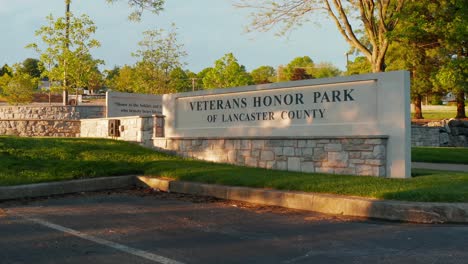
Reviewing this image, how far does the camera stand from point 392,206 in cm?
680

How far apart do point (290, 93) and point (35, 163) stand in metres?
5.70

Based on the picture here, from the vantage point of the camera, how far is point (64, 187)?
922 centimetres

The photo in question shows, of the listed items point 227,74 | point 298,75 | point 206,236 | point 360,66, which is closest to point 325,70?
point 298,75

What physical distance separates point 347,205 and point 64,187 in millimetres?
5295

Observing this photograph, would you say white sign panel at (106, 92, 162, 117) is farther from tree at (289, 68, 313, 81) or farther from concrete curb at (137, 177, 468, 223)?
tree at (289, 68, 313, 81)

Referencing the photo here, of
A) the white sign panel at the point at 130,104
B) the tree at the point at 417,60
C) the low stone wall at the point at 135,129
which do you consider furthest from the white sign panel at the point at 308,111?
the tree at the point at 417,60

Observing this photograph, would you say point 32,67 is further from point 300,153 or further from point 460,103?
point 300,153

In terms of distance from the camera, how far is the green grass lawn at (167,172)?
25.1 ft

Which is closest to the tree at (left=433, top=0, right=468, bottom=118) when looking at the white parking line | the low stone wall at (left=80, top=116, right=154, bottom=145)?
the low stone wall at (left=80, top=116, right=154, bottom=145)

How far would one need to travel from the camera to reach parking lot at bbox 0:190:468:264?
15.5 ft

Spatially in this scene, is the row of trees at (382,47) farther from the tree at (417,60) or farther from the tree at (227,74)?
the tree at (227,74)

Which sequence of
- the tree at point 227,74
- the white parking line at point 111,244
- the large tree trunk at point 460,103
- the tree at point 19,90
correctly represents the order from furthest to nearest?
the tree at point 227,74, the tree at point 19,90, the large tree trunk at point 460,103, the white parking line at point 111,244

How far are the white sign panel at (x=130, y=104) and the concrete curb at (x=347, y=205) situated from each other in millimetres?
11319

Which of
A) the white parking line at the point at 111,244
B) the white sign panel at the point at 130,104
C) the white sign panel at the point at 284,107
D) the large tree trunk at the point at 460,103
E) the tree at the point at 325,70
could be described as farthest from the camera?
the tree at the point at 325,70
